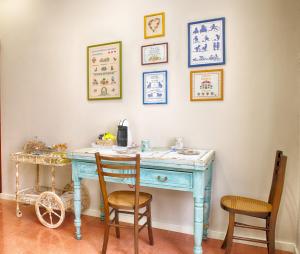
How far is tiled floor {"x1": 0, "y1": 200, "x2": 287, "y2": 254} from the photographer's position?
7.20ft

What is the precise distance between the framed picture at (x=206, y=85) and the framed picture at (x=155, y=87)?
0.28 metres

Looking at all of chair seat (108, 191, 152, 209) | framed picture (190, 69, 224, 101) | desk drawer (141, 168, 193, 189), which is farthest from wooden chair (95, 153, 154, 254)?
framed picture (190, 69, 224, 101)

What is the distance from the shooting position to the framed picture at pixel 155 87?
2.54m

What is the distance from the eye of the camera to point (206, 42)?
→ 235 cm

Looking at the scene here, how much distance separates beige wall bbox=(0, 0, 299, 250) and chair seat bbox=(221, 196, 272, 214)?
308 mm

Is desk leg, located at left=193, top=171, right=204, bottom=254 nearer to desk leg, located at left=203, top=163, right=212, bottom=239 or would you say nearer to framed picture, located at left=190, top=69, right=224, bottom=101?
desk leg, located at left=203, top=163, right=212, bottom=239

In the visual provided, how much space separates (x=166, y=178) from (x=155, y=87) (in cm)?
102

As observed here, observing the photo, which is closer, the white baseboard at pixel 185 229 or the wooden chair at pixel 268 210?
the wooden chair at pixel 268 210

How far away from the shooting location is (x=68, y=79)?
303 centimetres

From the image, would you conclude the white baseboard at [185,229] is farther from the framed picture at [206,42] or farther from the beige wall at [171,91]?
the framed picture at [206,42]

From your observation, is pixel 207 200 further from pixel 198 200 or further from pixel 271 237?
pixel 271 237

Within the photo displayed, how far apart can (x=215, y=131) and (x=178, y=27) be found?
109 cm

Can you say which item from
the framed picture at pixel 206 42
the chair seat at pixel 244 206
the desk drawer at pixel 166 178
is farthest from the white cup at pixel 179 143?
the framed picture at pixel 206 42

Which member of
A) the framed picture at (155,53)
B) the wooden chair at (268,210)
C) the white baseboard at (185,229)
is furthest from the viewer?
the framed picture at (155,53)
